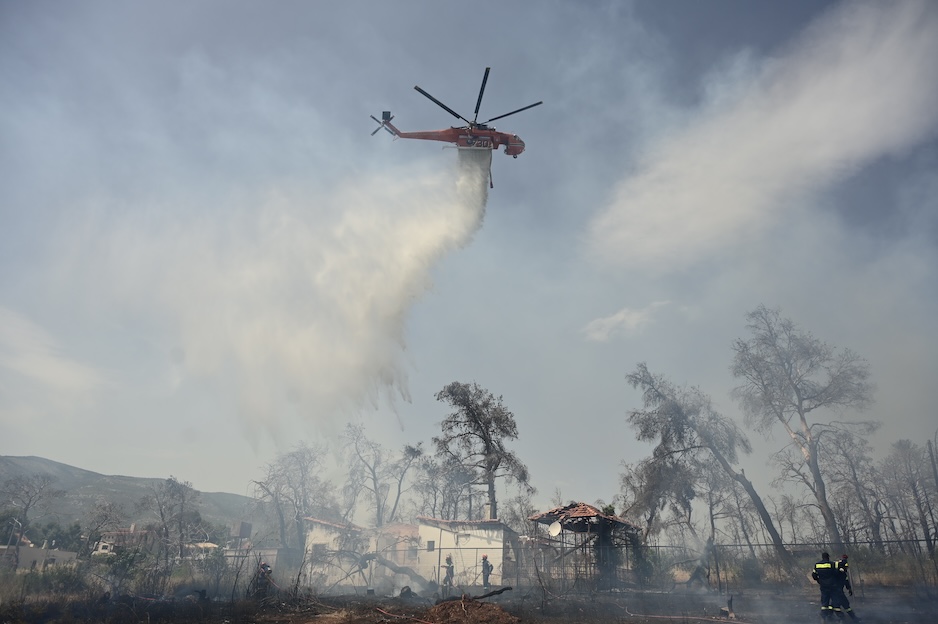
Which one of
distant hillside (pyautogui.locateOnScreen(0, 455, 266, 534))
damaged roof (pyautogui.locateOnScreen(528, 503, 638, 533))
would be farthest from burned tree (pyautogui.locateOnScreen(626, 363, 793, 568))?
distant hillside (pyautogui.locateOnScreen(0, 455, 266, 534))

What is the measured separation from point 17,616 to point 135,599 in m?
4.55

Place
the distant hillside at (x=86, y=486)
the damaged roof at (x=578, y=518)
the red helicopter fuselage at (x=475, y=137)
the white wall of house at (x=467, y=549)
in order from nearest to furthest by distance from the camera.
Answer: the damaged roof at (x=578, y=518) < the red helicopter fuselage at (x=475, y=137) < the white wall of house at (x=467, y=549) < the distant hillside at (x=86, y=486)

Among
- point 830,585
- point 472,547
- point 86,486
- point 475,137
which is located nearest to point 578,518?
point 472,547

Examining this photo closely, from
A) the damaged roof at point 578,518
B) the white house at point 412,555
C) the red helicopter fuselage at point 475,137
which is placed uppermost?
the red helicopter fuselage at point 475,137

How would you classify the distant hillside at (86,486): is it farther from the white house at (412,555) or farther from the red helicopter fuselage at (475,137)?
the red helicopter fuselage at (475,137)

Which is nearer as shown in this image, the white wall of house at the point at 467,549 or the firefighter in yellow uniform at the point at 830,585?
the firefighter in yellow uniform at the point at 830,585

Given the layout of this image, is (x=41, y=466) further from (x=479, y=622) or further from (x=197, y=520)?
(x=479, y=622)

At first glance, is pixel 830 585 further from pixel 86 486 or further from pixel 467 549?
pixel 86 486

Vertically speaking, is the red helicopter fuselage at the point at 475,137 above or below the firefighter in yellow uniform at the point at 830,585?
above

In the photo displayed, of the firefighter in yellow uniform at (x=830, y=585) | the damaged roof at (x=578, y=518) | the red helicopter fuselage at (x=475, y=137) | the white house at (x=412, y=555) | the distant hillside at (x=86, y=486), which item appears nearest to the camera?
the firefighter in yellow uniform at (x=830, y=585)

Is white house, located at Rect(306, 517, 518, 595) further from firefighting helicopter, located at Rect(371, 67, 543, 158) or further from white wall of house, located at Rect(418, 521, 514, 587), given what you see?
firefighting helicopter, located at Rect(371, 67, 543, 158)

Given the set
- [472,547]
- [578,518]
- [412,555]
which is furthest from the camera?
[412,555]

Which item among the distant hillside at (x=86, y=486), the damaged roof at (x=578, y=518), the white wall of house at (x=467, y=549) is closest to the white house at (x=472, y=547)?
the white wall of house at (x=467, y=549)

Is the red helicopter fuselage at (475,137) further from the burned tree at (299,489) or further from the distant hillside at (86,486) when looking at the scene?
the distant hillside at (86,486)
